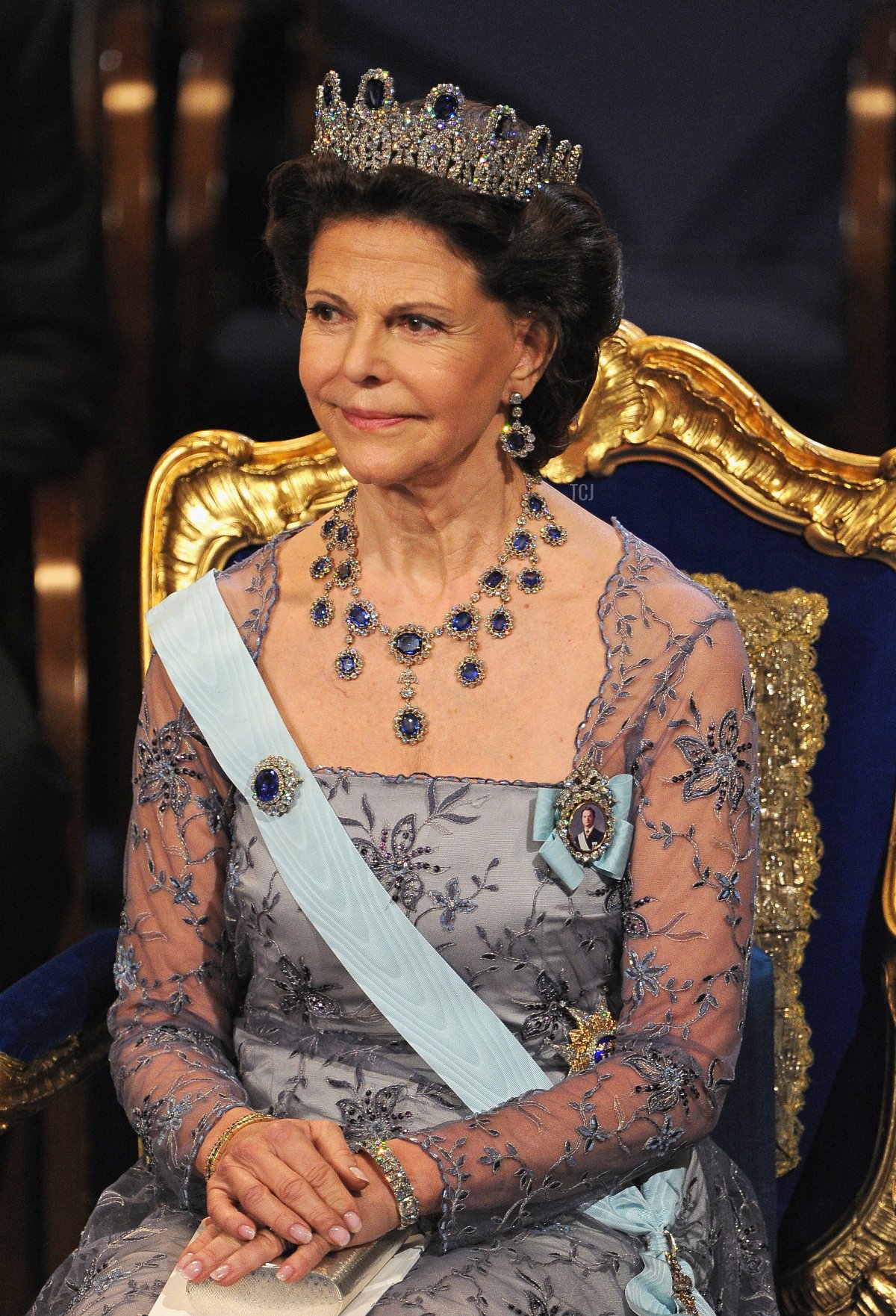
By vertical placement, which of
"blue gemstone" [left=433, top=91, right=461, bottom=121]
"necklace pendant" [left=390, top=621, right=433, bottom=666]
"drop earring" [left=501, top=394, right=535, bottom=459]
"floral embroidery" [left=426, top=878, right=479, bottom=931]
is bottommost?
"floral embroidery" [left=426, top=878, right=479, bottom=931]

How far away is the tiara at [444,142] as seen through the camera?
4.59ft

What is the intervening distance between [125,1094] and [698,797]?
0.59 m

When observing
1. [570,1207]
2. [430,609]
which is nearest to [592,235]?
[430,609]

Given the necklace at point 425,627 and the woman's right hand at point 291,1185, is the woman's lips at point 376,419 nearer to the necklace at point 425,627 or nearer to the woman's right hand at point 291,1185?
the necklace at point 425,627

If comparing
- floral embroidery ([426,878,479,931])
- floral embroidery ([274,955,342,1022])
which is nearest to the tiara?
floral embroidery ([426,878,479,931])

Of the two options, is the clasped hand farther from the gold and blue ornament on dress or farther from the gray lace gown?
the gold and blue ornament on dress

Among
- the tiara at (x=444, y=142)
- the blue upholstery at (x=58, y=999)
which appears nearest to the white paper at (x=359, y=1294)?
the blue upholstery at (x=58, y=999)

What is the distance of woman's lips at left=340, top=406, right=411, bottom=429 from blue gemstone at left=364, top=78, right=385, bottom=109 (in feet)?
0.94

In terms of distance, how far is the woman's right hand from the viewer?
3.93ft

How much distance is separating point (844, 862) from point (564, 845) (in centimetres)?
51

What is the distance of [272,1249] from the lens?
121 cm

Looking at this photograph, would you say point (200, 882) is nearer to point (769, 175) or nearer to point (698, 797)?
point (698, 797)

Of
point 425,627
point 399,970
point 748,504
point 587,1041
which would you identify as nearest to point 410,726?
point 425,627

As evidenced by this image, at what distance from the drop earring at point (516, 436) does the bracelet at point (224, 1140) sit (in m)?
0.66
